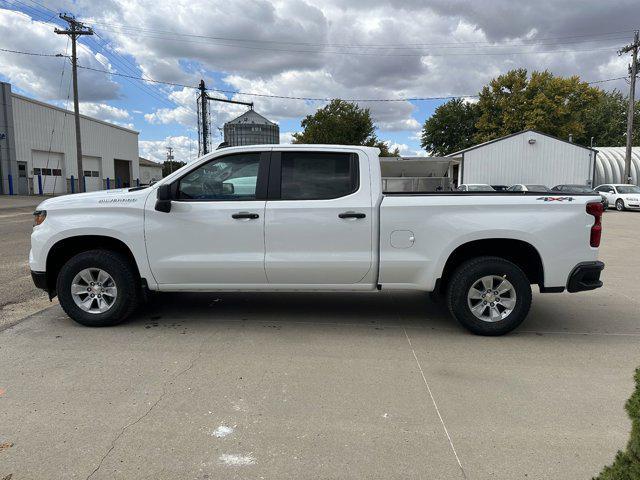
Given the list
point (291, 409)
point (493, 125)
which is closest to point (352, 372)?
point (291, 409)

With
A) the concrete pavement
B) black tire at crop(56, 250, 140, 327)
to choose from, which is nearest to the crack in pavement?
black tire at crop(56, 250, 140, 327)

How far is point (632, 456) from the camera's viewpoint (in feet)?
5.61

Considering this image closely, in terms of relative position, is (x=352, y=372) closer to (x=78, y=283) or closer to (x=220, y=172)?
(x=220, y=172)

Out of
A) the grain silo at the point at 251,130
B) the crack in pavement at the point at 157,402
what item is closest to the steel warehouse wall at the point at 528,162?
the grain silo at the point at 251,130

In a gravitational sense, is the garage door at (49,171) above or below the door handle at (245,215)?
above

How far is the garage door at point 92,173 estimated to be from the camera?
152 ft

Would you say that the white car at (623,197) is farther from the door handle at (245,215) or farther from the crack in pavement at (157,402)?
the crack in pavement at (157,402)

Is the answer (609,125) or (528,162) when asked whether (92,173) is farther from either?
(609,125)

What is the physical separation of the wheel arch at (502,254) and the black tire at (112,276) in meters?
3.32

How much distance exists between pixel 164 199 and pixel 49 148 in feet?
137

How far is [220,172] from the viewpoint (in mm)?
5223

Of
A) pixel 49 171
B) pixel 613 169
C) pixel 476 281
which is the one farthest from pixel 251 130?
pixel 476 281

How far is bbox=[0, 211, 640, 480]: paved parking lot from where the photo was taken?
286cm

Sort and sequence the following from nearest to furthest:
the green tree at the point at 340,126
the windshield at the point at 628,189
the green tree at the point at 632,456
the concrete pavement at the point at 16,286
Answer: the green tree at the point at 632,456
the concrete pavement at the point at 16,286
the windshield at the point at 628,189
the green tree at the point at 340,126
